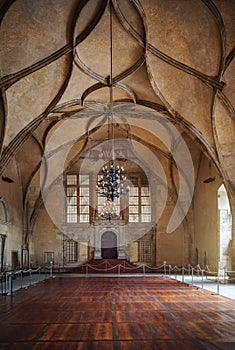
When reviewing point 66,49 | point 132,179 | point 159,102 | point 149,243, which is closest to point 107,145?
point 132,179

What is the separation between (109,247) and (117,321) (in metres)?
15.9

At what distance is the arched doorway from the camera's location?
915 inches

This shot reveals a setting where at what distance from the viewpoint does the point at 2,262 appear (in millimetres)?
17969

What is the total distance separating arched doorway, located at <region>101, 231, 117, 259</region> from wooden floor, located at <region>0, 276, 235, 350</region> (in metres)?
11.5

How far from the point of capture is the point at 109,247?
76.4 ft

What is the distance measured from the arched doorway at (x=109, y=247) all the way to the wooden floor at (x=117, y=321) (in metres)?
11.5

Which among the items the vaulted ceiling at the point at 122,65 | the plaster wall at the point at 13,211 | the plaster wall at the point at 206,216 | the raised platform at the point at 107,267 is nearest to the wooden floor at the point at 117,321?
the vaulted ceiling at the point at 122,65

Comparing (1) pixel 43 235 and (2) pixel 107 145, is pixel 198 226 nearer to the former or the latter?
(2) pixel 107 145

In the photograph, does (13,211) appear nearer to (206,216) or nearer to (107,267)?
(107,267)

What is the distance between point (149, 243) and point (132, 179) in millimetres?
3691

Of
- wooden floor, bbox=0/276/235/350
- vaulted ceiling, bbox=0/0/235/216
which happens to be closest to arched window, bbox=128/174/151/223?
vaulted ceiling, bbox=0/0/235/216

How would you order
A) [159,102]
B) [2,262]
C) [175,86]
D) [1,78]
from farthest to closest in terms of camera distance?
[2,262]
[159,102]
[175,86]
[1,78]

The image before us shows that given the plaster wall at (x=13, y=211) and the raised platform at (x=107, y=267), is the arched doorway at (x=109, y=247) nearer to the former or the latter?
the raised platform at (x=107, y=267)

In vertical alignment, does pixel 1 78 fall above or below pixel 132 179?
above
